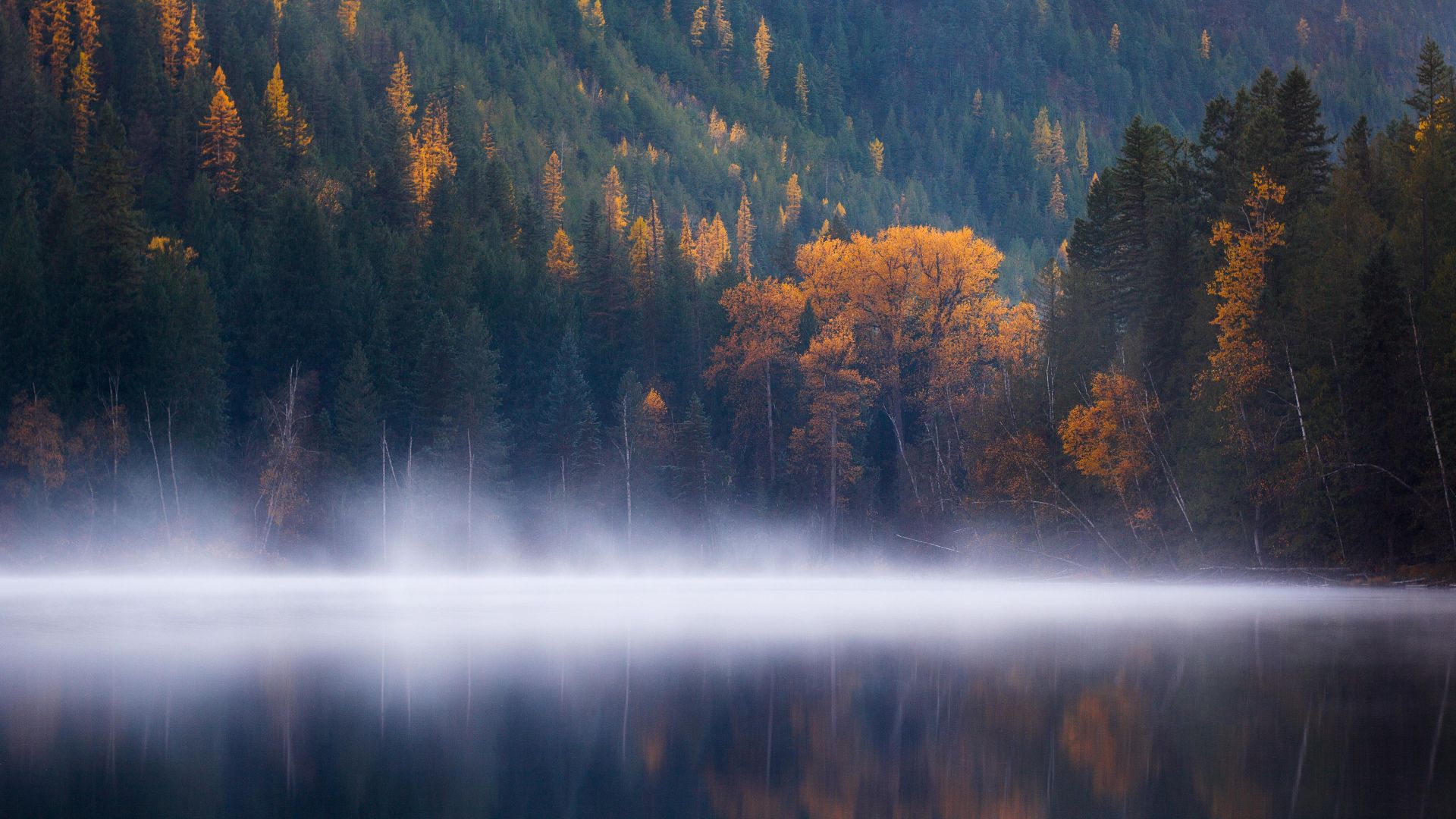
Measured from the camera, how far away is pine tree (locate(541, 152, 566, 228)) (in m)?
119

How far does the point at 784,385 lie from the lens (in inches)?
2881

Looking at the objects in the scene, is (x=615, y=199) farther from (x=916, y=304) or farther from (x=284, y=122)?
(x=916, y=304)

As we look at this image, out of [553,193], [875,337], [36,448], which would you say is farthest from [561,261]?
[36,448]

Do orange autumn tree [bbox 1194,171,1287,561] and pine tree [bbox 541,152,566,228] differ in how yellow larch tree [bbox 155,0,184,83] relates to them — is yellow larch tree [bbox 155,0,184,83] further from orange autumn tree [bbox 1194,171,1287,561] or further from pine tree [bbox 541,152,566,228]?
orange autumn tree [bbox 1194,171,1287,561]

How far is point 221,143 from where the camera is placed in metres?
88.8

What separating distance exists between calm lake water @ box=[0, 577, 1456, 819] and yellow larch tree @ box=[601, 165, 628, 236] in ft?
344

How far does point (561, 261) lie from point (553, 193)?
119ft

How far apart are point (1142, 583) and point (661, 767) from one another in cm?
3854

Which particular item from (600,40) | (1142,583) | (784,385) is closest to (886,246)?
(784,385)

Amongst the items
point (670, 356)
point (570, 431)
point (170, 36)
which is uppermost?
point (170, 36)

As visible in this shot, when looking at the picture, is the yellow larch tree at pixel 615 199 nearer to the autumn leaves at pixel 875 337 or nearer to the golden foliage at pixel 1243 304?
the autumn leaves at pixel 875 337

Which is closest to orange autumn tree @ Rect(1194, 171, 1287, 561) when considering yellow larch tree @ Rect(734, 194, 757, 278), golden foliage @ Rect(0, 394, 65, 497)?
golden foliage @ Rect(0, 394, 65, 497)

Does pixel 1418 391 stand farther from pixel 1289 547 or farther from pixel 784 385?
pixel 784 385

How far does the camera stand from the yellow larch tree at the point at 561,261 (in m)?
87.3
